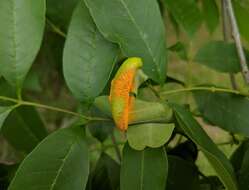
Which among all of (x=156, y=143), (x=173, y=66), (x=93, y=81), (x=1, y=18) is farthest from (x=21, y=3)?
(x=173, y=66)

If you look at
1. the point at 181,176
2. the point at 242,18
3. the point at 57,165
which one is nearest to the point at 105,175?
the point at 181,176

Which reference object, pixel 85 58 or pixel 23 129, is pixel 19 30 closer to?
pixel 85 58

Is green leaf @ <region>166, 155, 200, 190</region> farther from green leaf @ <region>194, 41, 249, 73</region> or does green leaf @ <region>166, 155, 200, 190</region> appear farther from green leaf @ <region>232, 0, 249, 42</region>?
green leaf @ <region>232, 0, 249, 42</region>

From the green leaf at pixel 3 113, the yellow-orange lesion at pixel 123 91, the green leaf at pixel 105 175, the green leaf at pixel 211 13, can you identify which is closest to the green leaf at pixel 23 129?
the green leaf at pixel 105 175

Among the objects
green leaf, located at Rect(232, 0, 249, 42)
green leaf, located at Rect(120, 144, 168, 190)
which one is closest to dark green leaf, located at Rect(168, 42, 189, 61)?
green leaf, located at Rect(232, 0, 249, 42)

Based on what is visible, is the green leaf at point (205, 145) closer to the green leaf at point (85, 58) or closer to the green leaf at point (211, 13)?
the green leaf at point (85, 58)

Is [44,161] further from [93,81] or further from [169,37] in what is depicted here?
[169,37]
